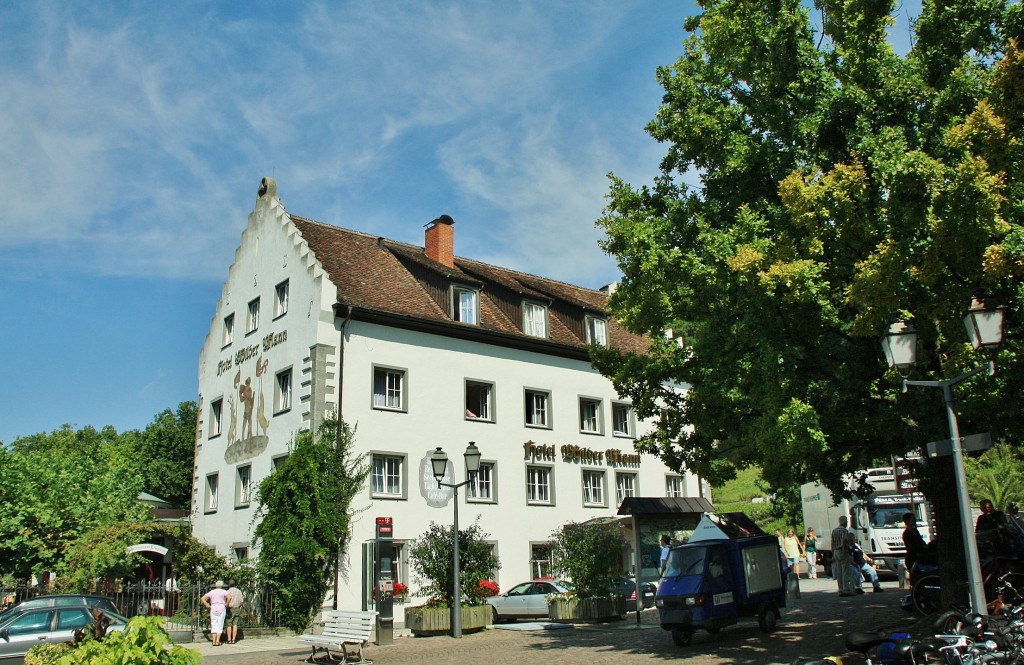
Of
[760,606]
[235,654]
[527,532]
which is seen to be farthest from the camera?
[527,532]

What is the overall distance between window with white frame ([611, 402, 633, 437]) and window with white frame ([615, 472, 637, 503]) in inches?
63.8

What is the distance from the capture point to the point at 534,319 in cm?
3225

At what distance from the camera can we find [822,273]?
1242 centimetres

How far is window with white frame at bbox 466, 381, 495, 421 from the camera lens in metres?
29.2

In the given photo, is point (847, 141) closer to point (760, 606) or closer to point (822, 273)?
point (822, 273)

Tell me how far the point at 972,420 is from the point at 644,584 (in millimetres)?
16409

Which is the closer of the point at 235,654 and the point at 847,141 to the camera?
the point at 847,141

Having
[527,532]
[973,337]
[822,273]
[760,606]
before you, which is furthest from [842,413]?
[527,532]

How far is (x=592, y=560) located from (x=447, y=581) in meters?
3.91

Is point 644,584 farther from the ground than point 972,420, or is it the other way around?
point 972,420

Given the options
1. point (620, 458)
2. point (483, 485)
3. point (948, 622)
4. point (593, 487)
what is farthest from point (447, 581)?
point (948, 622)

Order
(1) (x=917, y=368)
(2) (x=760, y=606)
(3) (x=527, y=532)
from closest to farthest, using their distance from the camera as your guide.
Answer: (1) (x=917, y=368) → (2) (x=760, y=606) → (3) (x=527, y=532)

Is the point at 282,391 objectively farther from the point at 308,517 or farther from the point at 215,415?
the point at 215,415

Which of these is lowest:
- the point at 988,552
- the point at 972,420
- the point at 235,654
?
the point at 235,654
